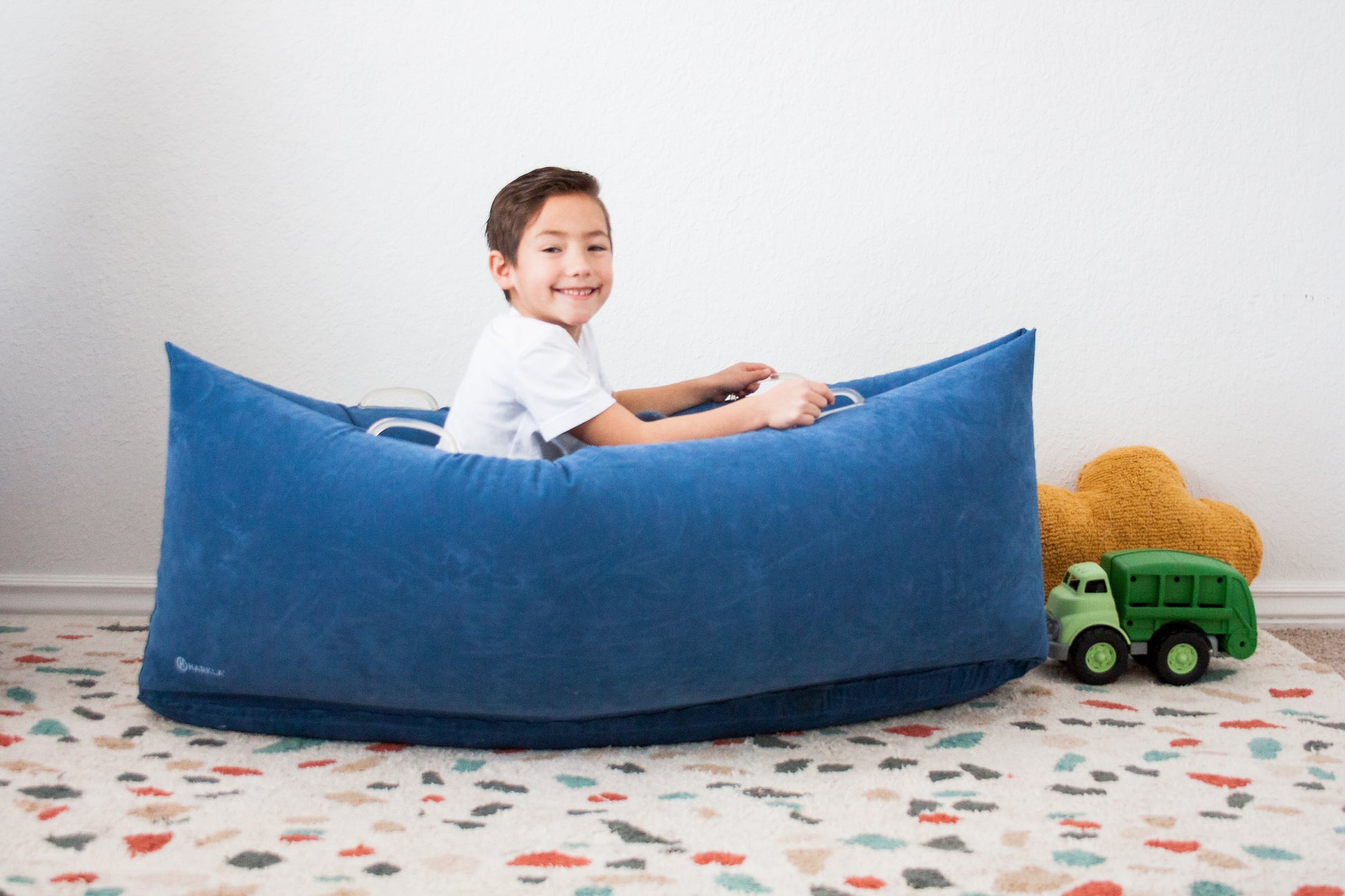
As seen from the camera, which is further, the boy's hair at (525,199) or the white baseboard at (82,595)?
the white baseboard at (82,595)

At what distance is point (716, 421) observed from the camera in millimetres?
1275

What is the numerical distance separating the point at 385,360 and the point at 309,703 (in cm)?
79

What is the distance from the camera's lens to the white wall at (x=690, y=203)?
177cm

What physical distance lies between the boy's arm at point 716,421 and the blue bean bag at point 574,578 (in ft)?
0.18

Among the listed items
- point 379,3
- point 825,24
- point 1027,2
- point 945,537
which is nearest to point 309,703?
point 945,537

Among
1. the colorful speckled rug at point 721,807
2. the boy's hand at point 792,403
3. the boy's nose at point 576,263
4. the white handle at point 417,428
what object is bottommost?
the colorful speckled rug at point 721,807

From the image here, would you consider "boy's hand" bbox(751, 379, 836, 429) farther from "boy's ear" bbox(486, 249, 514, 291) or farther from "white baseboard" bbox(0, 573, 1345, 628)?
"white baseboard" bbox(0, 573, 1345, 628)

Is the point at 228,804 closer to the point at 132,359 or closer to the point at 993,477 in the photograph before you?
the point at 993,477

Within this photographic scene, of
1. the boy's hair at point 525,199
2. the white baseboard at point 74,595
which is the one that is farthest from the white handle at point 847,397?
the white baseboard at point 74,595

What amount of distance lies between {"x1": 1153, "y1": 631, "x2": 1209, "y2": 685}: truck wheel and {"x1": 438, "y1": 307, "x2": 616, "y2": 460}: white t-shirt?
82 cm

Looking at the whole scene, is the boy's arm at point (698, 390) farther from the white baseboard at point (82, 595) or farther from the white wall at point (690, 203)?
the white baseboard at point (82, 595)

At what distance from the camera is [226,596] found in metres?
1.13

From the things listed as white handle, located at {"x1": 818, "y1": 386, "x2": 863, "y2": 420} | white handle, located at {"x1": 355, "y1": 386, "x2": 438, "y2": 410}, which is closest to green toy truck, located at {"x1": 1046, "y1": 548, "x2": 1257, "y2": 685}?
white handle, located at {"x1": 818, "y1": 386, "x2": 863, "y2": 420}

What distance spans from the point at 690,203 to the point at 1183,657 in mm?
1032
